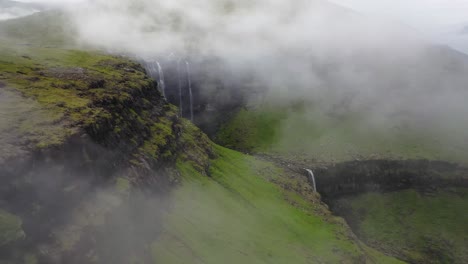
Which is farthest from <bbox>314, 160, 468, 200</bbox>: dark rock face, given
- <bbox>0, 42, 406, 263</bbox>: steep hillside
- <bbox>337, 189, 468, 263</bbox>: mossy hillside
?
<bbox>0, 42, 406, 263</bbox>: steep hillside

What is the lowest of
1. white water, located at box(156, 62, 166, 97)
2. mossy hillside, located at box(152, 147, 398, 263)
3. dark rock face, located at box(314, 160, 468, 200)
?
dark rock face, located at box(314, 160, 468, 200)

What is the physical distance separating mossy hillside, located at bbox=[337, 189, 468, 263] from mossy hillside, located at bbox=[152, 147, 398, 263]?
27230mm

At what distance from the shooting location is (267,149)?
190 meters

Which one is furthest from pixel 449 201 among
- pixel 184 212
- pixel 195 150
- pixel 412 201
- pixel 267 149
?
pixel 184 212

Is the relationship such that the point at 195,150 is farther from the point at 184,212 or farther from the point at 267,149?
the point at 267,149

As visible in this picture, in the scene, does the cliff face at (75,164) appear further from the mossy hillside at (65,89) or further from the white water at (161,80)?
the white water at (161,80)

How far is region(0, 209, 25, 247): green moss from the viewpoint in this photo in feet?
105

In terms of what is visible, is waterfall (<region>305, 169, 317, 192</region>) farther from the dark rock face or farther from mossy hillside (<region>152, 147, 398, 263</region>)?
mossy hillside (<region>152, 147, 398, 263</region>)

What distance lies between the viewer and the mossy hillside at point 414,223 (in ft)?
429

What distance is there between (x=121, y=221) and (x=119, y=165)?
39.6 feet

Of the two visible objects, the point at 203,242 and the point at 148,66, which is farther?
the point at 148,66

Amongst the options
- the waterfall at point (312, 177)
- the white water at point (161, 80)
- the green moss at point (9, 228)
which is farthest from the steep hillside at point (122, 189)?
the white water at point (161, 80)

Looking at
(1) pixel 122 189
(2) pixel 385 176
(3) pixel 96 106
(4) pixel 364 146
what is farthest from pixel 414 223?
(3) pixel 96 106

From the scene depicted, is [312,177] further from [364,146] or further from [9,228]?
[9,228]
